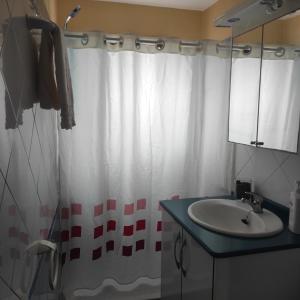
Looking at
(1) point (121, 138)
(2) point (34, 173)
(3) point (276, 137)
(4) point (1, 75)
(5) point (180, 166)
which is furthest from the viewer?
(5) point (180, 166)

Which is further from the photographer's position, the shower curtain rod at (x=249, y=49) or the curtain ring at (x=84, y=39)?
the curtain ring at (x=84, y=39)

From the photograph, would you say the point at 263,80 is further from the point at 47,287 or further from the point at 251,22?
the point at 47,287

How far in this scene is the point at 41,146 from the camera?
1.24 meters

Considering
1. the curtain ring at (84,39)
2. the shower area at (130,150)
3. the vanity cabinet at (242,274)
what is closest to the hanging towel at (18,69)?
the shower area at (130,150)

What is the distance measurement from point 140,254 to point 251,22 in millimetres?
1797

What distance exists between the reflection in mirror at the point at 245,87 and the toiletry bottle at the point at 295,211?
0.48 m

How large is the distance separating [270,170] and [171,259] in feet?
2.70

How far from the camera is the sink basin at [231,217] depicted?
1392 millimetres

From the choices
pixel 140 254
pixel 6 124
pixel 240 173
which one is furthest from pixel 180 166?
pixel 6 124

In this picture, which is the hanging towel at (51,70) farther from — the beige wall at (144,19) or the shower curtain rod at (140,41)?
the beige wall at (144,19)

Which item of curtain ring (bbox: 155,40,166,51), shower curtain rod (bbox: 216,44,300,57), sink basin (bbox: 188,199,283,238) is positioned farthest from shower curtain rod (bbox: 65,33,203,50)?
sink basin (bbox: 188,199,283,238)

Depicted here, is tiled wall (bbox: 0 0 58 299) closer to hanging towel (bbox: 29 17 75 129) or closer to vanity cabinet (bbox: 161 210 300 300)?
hanging towel (bbox: 29 17 75 129)

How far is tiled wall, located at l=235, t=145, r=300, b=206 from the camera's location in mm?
1542

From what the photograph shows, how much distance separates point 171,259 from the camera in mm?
1656
